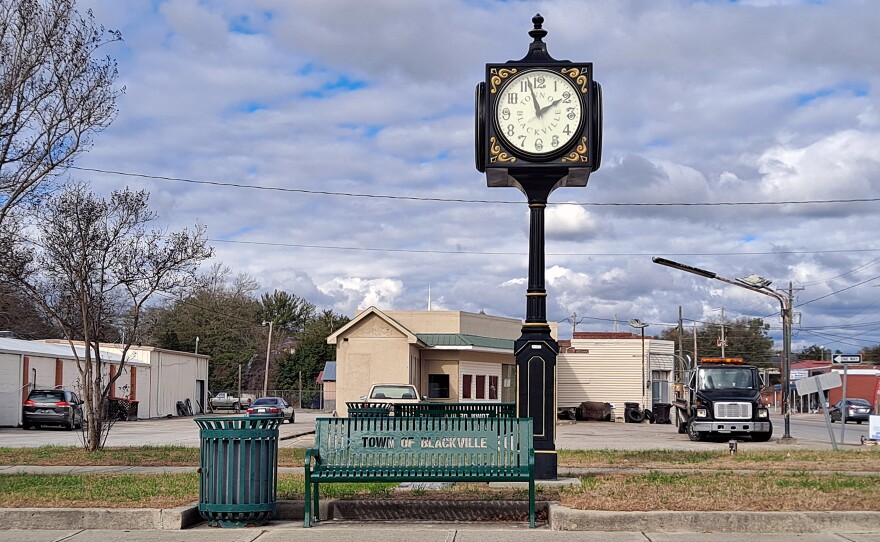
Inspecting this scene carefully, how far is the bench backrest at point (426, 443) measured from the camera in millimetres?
10414

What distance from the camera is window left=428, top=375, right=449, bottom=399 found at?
4383 cm

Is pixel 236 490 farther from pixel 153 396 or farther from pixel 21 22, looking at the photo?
pixel 153 396

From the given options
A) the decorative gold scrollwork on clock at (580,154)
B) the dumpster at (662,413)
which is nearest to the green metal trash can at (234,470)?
the decorative gold scrollwork on clock at (580,154)

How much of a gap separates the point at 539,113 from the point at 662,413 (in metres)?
38.0

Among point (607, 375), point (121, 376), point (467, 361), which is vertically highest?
point (467, 361)

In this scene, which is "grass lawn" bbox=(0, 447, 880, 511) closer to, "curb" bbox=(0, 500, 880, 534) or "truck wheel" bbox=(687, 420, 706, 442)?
"curb" bbox=(0, 500, 880, 534)

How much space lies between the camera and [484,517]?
10820 mm

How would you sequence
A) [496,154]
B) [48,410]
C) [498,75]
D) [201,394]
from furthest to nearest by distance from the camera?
[201,394] < [48,410] < [498,75] < [496,154]

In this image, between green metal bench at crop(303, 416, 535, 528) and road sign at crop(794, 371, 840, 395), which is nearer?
green metal bench at crop(303, 416, 535, 528)

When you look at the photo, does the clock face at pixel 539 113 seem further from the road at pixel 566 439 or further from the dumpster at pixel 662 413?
the dumpster at pixel 662 413

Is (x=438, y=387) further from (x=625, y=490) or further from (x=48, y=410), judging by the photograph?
(x=625, y=490)

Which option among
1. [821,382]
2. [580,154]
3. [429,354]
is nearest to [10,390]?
[429,354]

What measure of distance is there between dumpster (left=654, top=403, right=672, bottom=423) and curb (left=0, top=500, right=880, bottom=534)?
129 feet

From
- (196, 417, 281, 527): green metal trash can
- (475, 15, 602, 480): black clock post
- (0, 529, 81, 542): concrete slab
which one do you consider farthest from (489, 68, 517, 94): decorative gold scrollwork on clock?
(0, 529, 81, 542): concrete slab
